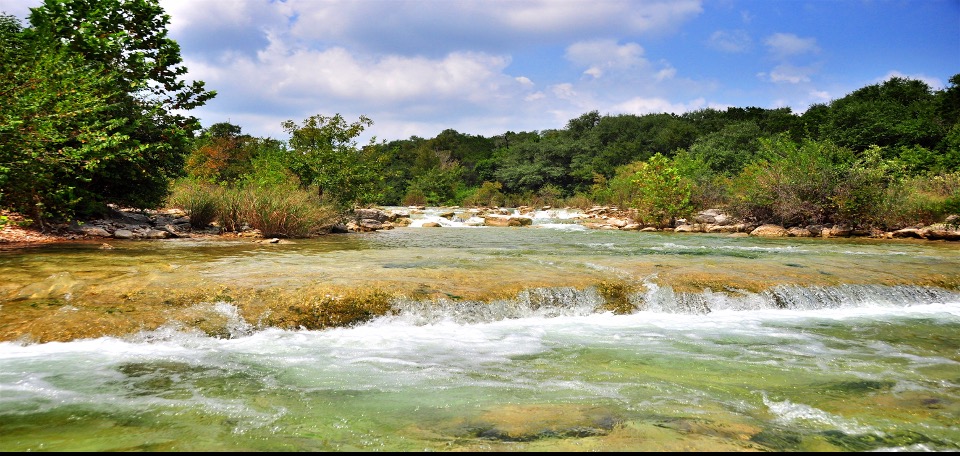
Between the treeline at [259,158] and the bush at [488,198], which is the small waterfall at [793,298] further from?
the bush at [488,198]

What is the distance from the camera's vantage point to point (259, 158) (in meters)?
24.4

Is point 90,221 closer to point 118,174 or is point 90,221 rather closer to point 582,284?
point 118,174

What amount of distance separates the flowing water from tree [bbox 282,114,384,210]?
976cm

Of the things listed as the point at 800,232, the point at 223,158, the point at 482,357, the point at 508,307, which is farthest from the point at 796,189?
the point at 223,158

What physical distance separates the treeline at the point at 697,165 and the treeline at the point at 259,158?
3.4 inches

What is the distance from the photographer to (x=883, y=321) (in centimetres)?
655

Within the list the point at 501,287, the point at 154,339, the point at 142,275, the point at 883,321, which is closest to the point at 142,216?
the point at 142,275

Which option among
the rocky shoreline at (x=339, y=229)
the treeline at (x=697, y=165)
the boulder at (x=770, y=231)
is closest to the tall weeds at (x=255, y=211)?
the rocky shoreline at (x=339, y=229)

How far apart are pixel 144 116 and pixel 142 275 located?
7.10 m

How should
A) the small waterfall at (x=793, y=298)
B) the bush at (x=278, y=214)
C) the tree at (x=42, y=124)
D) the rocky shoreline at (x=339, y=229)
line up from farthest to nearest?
the bush at (x=278, y=214) → the rocky shoreline at (x=339, y=229) → the tree at (x=42, y=124) → the small waterfall at (x=793, y=298)

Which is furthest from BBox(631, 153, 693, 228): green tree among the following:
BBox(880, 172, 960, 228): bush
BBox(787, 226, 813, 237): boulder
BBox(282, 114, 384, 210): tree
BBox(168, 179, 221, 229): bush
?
BBox(168, 179, 221, 229): bush

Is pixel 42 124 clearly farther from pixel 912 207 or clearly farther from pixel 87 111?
pixel 912 207

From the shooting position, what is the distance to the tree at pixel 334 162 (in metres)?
18.8

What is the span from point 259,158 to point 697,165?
81.4 feet
